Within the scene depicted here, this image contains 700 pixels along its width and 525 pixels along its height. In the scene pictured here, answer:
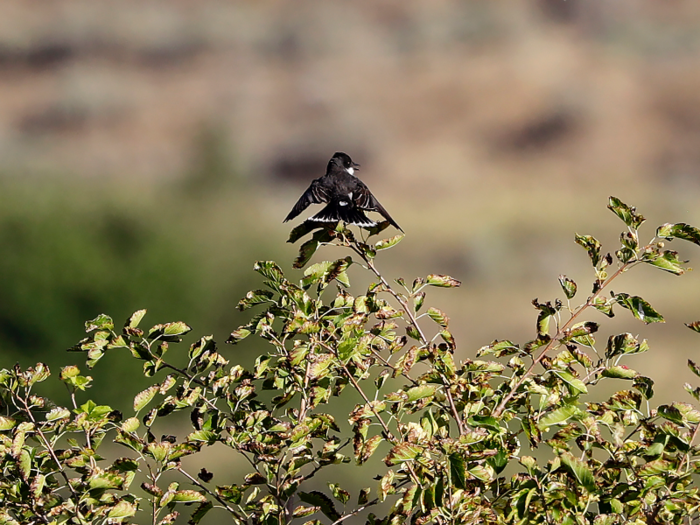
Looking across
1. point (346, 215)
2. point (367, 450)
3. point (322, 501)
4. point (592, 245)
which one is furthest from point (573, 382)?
point (346, 215)

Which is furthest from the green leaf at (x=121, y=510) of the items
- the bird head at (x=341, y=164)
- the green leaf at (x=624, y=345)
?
the bird head at (x=341, y=164)

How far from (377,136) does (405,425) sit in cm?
528

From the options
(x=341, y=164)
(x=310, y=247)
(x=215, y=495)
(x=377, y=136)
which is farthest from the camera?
(x=377, y=136)

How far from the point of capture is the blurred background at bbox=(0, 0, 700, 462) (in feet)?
18.1

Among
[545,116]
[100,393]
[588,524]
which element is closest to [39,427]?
[588,524]

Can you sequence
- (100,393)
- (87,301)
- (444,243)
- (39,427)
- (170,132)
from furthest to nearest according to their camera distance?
(170,132)
(444,243)
(87,301)
(100,393)
(39,427)

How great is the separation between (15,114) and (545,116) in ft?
16.3

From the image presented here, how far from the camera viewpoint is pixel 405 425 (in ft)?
4.30

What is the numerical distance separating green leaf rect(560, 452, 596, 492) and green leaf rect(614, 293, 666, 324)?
0.28m

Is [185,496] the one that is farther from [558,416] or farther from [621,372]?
[621,372]

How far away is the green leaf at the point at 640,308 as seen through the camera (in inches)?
48.3

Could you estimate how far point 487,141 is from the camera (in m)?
6.61

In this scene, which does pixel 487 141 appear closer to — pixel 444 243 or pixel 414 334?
pixel 444 243

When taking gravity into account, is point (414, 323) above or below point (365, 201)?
below
